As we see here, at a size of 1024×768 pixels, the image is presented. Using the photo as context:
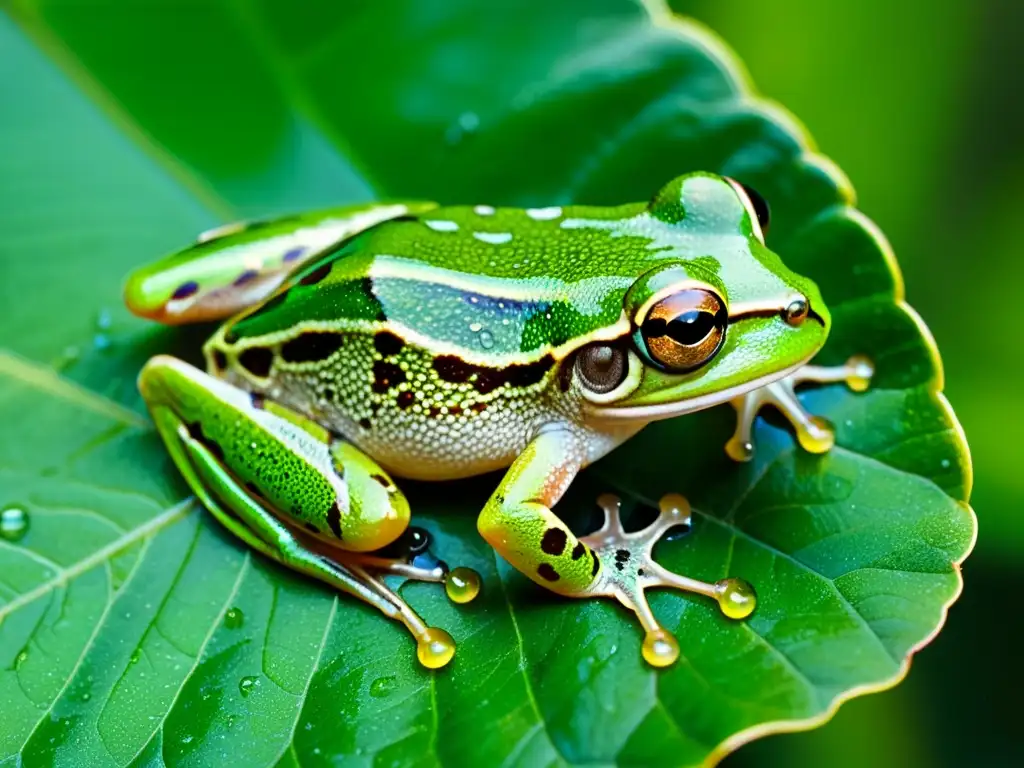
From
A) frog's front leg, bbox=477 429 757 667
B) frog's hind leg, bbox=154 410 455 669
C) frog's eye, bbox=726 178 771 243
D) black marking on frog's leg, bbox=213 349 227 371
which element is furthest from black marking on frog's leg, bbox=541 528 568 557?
black marking on frog's leg, bbox=213 349 227 371

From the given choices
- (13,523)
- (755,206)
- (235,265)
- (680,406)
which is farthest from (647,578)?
(13,523)

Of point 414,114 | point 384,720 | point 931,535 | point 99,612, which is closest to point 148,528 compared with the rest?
point 99,612

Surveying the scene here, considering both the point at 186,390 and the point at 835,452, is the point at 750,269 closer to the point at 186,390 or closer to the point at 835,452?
the point at 835,452

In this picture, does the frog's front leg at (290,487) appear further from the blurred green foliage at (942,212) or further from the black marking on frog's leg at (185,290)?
the blurred green foliage at (942,212)

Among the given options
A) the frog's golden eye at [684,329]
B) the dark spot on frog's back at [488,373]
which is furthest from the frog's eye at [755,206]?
the dark spot on frog's back at [488,373]

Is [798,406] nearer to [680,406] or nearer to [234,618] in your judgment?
[680,406]

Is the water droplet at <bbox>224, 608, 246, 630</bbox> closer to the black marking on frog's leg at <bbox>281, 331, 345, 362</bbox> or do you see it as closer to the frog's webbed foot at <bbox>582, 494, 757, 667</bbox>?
the black marking on frog's leg at <bbox>281, 331, 345, 362</bbox>
